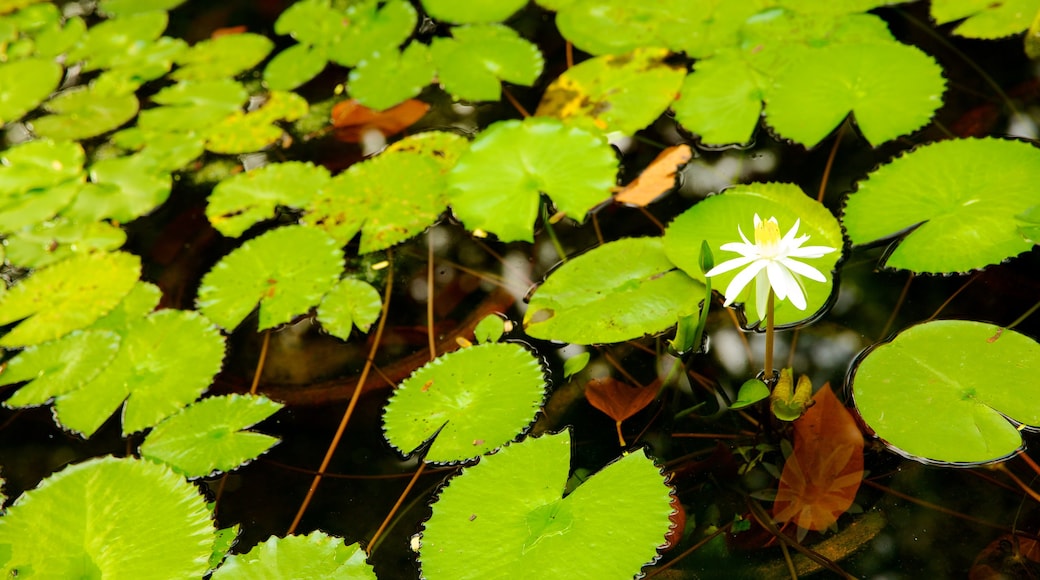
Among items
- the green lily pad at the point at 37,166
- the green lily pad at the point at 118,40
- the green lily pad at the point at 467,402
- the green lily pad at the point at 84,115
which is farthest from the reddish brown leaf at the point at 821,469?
the green lily pad at the point at 118,40

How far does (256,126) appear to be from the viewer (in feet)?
6.70

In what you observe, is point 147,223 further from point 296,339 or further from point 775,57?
point 775,57

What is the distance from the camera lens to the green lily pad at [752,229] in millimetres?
1265

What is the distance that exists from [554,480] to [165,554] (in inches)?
24.8

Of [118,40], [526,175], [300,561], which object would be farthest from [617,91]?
[118,40]

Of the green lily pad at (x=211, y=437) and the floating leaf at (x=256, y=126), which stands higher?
the floating leaf at (x=256, y=126)

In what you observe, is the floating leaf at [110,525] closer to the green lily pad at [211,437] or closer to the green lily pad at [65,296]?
the green lily pad at [211,437]

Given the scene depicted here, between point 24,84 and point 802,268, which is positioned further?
point 24,84

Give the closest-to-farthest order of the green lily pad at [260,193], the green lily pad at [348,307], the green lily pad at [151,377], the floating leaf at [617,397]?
the floating leaf at [617,397] → the green lily pad at [151,377] → the green lily pad at [348,307] → the green lily pad at [260,193]

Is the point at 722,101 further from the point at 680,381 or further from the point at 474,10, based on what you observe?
the point at 474,10

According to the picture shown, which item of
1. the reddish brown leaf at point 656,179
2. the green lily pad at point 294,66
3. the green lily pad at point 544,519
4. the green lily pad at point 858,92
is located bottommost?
the green lily pad at point 544,519

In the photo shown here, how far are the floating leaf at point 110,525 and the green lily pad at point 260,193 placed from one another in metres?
0.67

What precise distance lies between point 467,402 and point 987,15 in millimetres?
1659

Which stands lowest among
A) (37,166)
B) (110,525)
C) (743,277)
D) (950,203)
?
(110,525)
